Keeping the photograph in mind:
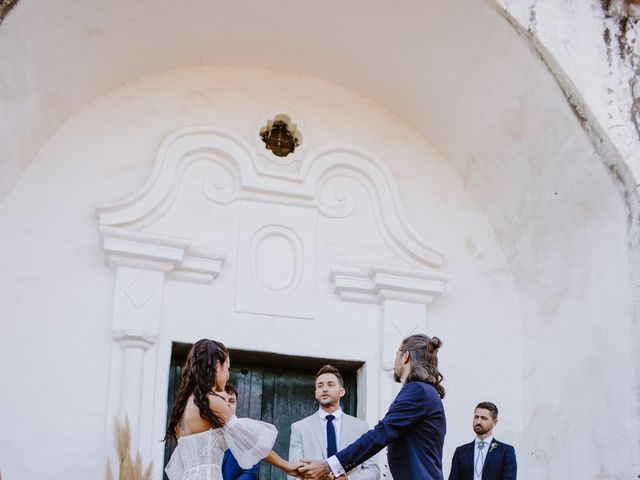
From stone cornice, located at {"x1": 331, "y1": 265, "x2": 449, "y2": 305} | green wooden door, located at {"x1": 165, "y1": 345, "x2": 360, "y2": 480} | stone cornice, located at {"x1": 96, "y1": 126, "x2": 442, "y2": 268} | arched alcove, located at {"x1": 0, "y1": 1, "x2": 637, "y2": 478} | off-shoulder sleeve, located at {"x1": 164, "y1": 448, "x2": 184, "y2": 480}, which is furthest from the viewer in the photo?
stone cornice, located at {"x1": 331, "y1": 265, "x2": 449, "y2": 305}

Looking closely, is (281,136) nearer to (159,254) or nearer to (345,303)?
(345,303)

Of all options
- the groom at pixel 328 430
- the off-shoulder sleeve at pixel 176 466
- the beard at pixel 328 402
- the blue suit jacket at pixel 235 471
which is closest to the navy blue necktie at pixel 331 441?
the groom at pixel 328 430

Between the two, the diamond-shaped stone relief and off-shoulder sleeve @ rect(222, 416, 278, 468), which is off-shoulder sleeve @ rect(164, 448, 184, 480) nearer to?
off-shoulder sleeve @ rect(222, 416, 278, 468)

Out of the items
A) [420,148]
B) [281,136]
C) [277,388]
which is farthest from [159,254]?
[420,148]

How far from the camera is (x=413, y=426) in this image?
6086 millimetres

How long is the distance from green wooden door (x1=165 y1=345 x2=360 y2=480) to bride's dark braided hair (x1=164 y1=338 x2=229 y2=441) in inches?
85.3

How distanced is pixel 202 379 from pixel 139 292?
2019mm

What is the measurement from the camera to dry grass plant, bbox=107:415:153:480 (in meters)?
7.05

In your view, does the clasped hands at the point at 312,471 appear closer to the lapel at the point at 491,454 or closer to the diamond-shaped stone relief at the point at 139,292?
the lapel at the point at 491,454

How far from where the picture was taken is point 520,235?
28.5 ft

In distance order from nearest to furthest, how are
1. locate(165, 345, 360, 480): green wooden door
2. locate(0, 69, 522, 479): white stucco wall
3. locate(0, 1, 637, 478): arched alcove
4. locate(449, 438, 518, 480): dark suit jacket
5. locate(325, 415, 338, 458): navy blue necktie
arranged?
locate(325, 415, 338, 458): navy blue necktie < locate(0, 69, 522, 479): white stucco wall < locate(449, 438, 518, 480): dark suit jacket < locate(0, 1, 637, 478): arched alcove < locate(165, 345, 360, 480): green wooden door

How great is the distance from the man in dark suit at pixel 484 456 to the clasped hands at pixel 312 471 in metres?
1.44

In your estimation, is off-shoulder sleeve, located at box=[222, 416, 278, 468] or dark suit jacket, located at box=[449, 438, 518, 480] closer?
off-shoulder sleeve, located at box=[222, 416, 278, 468]

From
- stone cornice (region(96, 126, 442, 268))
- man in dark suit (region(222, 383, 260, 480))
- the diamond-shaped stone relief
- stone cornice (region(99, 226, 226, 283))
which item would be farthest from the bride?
stone cornice (region(96, 126, 442, 268))
